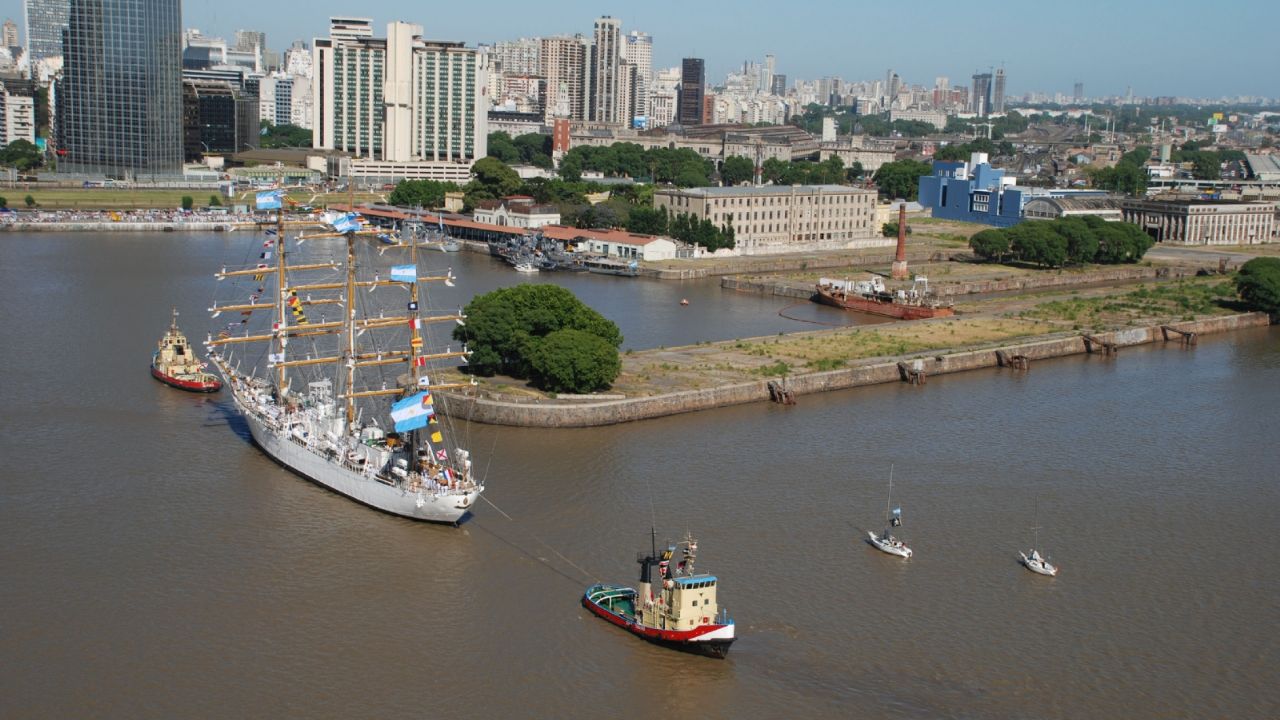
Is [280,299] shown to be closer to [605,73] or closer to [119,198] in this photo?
[119,198]

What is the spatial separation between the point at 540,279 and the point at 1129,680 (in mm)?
20521

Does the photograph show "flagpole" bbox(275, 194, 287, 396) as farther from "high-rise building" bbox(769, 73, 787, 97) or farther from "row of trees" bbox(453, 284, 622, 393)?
"high-rise building" bbox(769, 73, 787, 97)

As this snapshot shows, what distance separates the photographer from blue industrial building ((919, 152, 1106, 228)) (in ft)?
138

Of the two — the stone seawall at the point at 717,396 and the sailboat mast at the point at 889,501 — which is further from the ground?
the stone seawall at the point at 717,396

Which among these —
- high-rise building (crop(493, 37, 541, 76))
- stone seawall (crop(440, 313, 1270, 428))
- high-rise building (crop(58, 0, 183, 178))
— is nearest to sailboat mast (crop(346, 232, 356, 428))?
stone seawall (crop(440, 313, 1270, 428))

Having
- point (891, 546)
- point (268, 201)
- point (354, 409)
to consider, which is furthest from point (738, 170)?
point (891, 546)

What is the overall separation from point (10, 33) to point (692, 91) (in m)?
54.6

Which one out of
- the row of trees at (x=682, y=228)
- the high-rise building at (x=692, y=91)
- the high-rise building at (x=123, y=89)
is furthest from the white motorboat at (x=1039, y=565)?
the high-rise building at (x=692, y=91)

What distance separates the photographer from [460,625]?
10.0m

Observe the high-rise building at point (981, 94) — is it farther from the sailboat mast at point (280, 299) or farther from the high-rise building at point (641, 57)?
the sailboat mast at point (280, 299)

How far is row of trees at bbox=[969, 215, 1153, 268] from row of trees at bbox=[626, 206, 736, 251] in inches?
239

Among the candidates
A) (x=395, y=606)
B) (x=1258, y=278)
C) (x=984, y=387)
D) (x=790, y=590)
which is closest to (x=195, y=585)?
(x=395, y=606)

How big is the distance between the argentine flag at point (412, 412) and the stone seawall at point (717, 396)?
2.90 metres

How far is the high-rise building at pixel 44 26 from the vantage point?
297 feet
